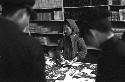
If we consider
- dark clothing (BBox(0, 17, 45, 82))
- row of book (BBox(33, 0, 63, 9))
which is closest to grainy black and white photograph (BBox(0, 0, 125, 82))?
dark clothing (BBox(0, 17, 45, 82))

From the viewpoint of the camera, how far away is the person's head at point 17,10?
175cm

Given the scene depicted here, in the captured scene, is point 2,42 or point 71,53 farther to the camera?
point 71,53

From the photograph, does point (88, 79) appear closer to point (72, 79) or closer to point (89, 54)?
point (72, 79)

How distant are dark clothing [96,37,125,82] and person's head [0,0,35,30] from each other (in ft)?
1.53

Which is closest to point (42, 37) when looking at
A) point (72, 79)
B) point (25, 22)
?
point (72, 79)

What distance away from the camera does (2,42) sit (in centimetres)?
172

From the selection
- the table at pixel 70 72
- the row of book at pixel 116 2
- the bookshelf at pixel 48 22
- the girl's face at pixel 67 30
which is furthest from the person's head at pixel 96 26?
the bookshelf at pixel 48 22

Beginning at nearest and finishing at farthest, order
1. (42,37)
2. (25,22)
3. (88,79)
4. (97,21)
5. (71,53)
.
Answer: (97,21)
(25,22)
(88,79)
(71,53)
(42,37)

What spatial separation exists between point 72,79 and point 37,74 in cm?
337

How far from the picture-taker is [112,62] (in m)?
1.72

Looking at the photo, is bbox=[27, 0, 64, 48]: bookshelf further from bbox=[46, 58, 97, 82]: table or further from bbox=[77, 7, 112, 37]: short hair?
bbox=[77, 7, 112, 37]: short hair

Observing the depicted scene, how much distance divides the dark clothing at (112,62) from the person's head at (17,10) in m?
0.47

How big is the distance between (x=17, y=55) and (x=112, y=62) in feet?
1.70

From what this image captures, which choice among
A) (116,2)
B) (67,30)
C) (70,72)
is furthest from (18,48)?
(116,2)
